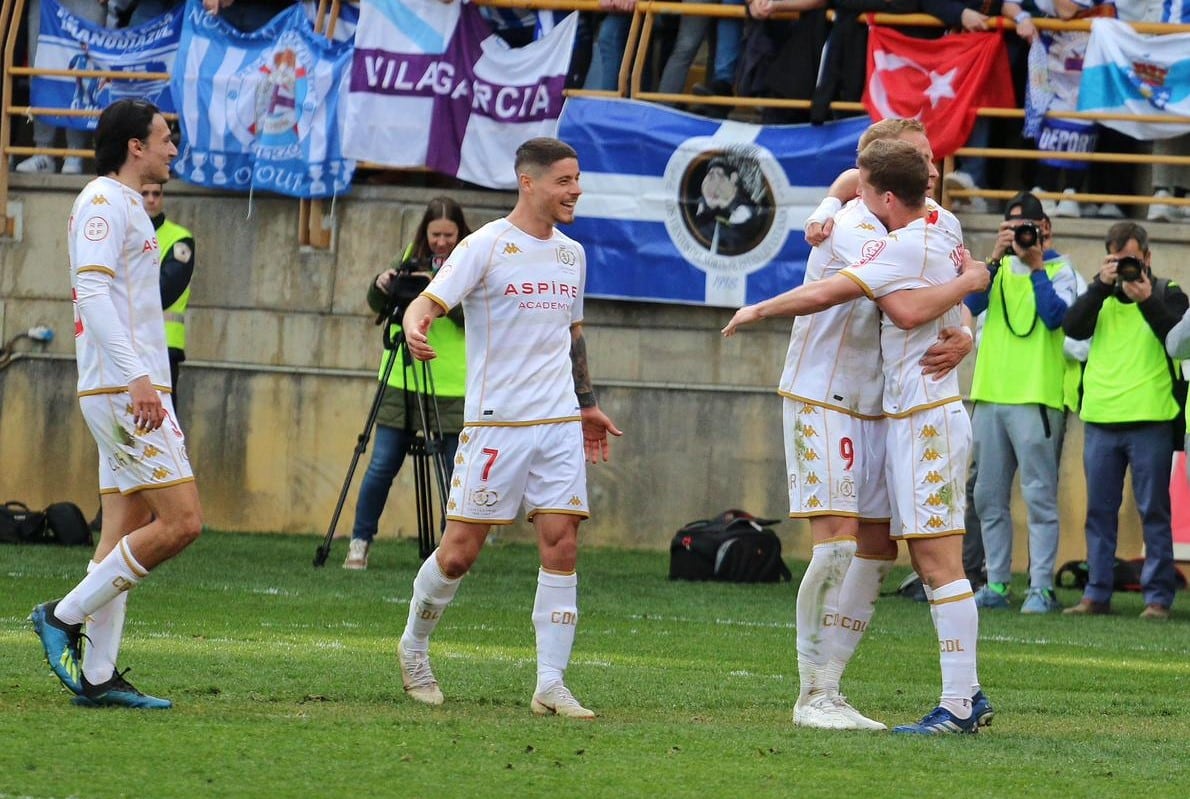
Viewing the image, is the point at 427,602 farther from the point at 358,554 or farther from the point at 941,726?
the point at 358,554

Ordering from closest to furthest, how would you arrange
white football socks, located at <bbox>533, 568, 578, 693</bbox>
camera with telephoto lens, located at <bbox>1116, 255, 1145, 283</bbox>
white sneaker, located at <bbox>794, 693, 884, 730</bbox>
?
white sneaker, located at <bbox>794, 693, 884, 730</bbox>
white football socks, located at <bbox>533, 568, 578, 693</bbox>
camera with telephoto lens, located at <bbox>1116, 255, 1145, 283</bbox>

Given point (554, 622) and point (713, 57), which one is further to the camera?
point (713, 57)

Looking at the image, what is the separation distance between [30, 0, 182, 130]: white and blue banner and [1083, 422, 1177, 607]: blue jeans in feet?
28.4

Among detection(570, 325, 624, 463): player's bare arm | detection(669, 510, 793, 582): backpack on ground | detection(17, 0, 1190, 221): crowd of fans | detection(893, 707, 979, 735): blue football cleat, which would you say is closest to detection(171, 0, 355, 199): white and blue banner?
detection(17, 0, 1190, 221): crowd of fans

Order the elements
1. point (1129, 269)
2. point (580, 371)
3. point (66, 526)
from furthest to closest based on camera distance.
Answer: point (66, 526)
point (1129, 269)
point (580, 371)

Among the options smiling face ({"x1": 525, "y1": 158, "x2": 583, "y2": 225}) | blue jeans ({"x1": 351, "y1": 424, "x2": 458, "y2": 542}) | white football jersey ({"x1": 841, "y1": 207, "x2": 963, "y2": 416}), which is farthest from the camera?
blue jeans ({"x1": 351, "y1": 424, "x2": 458, "y2": 542})

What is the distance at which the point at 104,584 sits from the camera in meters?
7.37

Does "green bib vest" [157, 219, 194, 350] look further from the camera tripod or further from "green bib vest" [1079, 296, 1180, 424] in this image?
"green bib vest" [1079, 296, 1180, 424]

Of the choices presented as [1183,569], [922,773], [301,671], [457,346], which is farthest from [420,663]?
[1183,569]

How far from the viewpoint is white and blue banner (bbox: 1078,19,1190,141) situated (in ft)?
51.5

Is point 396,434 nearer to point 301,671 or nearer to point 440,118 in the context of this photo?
point 440,118

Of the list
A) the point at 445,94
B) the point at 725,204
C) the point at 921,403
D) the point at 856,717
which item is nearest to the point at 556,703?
the point at 856,717

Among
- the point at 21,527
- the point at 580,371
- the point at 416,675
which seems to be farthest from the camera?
the point at 21,527

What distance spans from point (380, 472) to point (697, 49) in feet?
17.5
